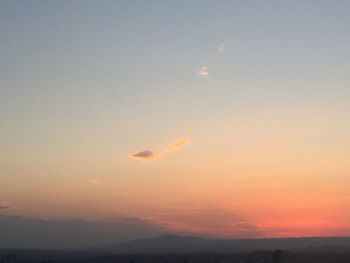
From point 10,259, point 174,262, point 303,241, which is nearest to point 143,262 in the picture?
point 174,262

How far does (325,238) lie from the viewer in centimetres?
18975

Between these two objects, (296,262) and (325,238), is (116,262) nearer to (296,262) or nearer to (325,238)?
(296,262)

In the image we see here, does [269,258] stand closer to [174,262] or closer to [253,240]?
[174,262]

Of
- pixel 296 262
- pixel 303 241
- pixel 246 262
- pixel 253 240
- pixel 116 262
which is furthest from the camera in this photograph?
pixel 253 240

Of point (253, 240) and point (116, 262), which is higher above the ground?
point (253, 240)

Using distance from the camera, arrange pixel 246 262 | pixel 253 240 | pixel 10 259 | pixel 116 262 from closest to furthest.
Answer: pixel 10 259 → pixel 246 262 → pixel 116 262 → pixel 253 240

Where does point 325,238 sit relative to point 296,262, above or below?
above

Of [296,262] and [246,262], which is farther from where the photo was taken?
[246,262]

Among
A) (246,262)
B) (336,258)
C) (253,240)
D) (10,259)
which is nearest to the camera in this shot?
(10,259)

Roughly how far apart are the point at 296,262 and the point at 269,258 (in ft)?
21.5

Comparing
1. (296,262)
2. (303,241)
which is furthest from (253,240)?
(296,262)

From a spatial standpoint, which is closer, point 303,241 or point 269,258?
point 269,258

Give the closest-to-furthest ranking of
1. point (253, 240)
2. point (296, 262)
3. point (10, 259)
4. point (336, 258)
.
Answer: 1. point (10, 259)
2. point (296, 262)
3. point (336, 258)
4. point (253, 240)

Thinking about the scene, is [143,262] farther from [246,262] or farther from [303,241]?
[303,241]
